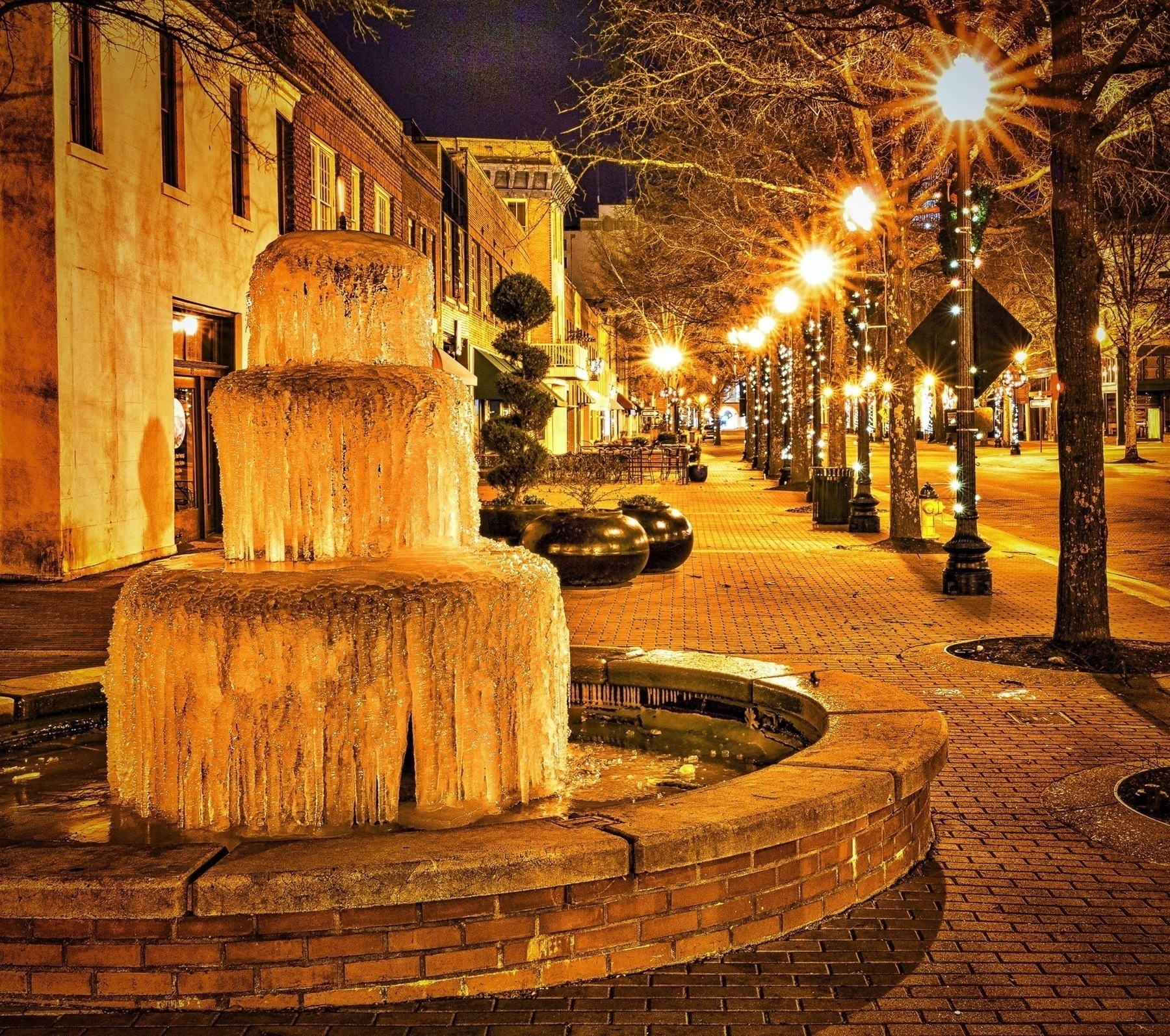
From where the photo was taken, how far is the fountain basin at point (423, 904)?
4109 millimetres

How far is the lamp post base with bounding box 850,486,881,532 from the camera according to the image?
22766 millimetres

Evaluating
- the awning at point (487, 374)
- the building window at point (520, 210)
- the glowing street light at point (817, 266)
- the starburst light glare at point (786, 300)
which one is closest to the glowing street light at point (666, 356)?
the building window at point (520, 210)

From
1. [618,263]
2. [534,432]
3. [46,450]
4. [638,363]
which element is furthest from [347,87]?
[638,363]

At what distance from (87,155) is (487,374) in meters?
23.1

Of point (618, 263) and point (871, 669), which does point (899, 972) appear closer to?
point (871, 669)

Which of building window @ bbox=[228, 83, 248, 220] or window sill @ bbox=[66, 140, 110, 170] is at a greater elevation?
building window @ bbox=[228, 83, 248, 220]

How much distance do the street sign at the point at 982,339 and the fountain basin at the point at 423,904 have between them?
9.88 m

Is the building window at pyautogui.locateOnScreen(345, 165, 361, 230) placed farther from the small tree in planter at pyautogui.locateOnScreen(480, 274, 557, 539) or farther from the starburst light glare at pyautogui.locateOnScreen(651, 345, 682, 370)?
the starburst light glare at pyautogui.locateOnScreen(651, 345, 682, 370)

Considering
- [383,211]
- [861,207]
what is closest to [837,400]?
[861,207]

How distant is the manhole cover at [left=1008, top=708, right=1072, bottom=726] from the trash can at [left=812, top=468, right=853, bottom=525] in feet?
49.8

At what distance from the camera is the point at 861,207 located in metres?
18.2

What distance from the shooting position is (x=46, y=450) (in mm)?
15117

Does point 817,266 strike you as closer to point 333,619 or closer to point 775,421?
point 333,619

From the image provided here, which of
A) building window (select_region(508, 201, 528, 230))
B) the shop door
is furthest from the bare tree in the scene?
the shop door
